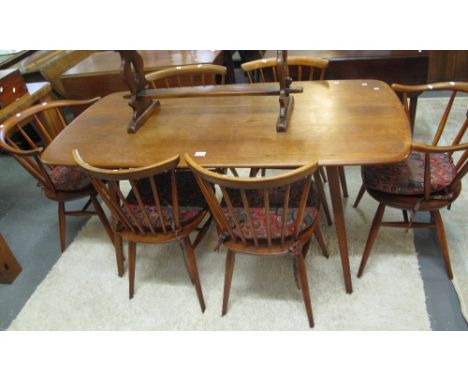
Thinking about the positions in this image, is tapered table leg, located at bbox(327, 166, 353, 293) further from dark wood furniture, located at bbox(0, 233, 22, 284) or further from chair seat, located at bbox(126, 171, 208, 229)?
dark wood furniture, located at bbox(0, 233, 22, 284)

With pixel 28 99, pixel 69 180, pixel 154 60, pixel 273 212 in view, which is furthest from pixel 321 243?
pixel 28 99

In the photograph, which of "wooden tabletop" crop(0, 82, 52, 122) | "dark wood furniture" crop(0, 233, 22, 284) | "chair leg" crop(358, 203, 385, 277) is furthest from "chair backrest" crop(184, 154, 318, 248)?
"wooden tabletop" crop(0, 82, 52, 122)

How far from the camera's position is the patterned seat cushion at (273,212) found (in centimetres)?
138

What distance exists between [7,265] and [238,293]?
1250 millimetres

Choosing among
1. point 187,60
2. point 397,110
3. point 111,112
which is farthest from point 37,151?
point 397,110

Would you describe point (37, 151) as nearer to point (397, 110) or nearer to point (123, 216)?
point (123, 216)

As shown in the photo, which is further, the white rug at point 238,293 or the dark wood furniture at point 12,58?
the dark wood furniture at point 12,58

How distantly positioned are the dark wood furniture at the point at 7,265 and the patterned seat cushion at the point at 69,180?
0.42 metres

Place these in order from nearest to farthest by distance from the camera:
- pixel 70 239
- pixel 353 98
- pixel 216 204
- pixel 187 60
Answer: pixel 216 204, pixel 353 98, pixel 70 239, pixel 187 60

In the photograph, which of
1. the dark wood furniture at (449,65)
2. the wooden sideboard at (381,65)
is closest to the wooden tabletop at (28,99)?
the wooden sideboard at (381,65)

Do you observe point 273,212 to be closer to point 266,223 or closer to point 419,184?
point 266,223

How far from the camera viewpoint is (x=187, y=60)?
2.60 meters

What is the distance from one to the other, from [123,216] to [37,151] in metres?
0.63

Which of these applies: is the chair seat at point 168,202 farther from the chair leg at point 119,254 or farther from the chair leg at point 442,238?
the chair leg at point 442,238
